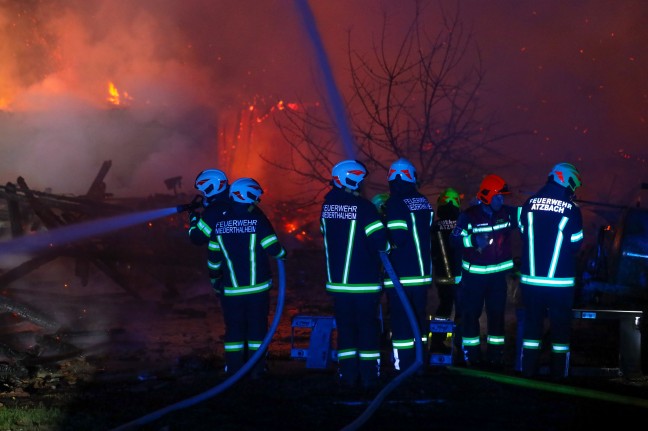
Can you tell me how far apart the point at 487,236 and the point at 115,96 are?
68.1ft

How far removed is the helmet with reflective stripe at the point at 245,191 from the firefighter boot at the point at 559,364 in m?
3.07

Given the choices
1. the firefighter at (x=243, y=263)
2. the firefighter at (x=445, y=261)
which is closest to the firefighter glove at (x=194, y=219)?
the firefighter at (x=243, y=263)

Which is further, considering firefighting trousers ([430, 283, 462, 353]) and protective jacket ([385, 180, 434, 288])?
firefighting trousers ([430, 283, 462, 353])

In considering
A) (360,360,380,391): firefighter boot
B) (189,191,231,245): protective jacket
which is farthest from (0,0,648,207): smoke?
(360,360,380,391): firefighter boot

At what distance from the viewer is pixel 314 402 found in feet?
19.3

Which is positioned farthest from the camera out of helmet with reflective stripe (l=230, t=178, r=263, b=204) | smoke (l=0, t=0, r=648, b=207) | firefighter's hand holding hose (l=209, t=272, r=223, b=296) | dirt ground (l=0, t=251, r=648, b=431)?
smoke (l=0, t=0, r=648, b=207)

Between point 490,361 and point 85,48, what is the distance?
22418mm

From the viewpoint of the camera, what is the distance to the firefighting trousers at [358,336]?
21.5 feet

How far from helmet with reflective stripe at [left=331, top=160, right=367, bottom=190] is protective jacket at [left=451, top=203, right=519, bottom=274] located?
1.13 metres

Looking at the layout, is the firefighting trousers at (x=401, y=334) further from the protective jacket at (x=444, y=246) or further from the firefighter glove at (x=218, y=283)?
the firefighter glove at (x=218, y=283)

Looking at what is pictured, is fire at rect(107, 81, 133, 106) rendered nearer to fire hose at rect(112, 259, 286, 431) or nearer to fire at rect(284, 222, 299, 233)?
fire at rect(284, 222, 299, 233)

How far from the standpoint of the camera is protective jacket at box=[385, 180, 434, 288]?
273 inches

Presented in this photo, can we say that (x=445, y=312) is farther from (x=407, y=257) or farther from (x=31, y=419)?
(x=31, y=419)

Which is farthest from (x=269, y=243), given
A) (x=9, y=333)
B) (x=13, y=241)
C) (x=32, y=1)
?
(x=32, y=1)
